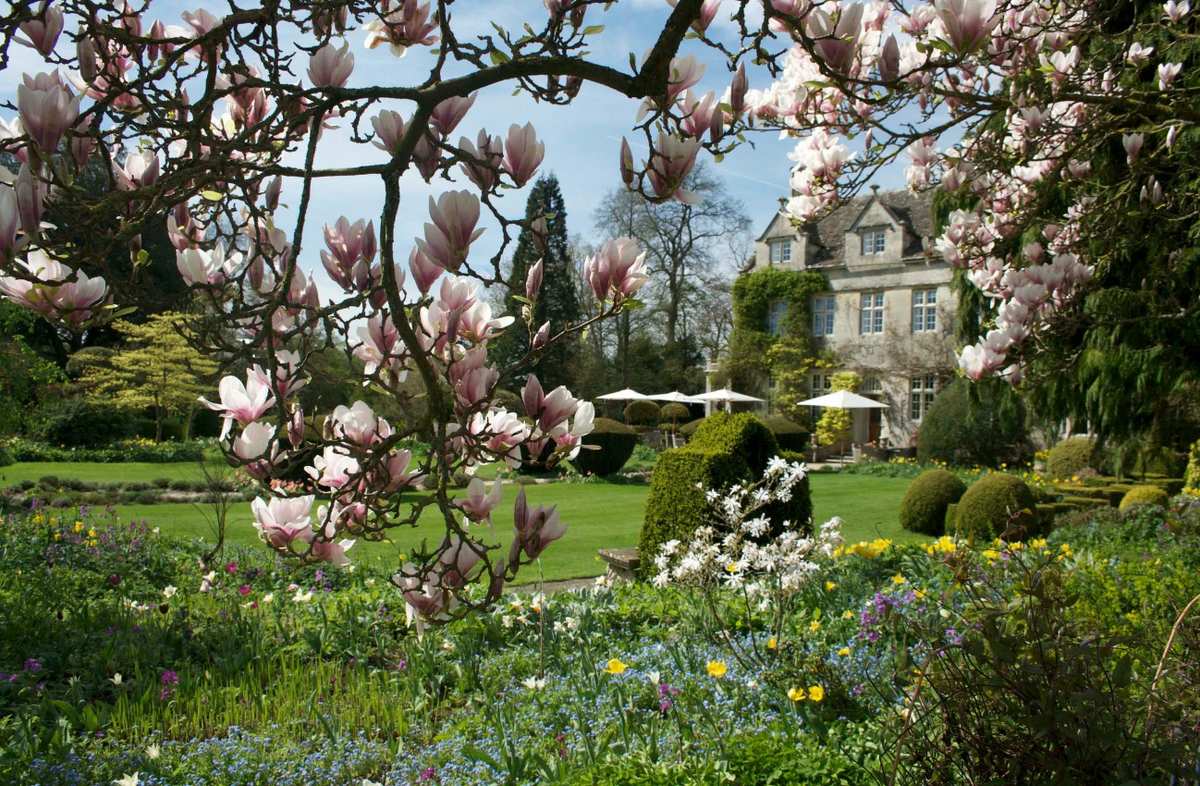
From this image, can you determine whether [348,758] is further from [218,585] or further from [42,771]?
[218,585]

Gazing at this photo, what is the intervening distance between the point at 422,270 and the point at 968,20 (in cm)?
114

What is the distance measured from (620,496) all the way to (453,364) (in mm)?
12465

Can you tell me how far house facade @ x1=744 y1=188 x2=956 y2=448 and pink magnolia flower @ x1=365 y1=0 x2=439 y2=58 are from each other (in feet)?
78.9

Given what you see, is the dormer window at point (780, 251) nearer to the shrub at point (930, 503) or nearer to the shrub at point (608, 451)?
the shrub at point (608, 451)

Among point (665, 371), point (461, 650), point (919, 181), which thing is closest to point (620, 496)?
point (461, 650)

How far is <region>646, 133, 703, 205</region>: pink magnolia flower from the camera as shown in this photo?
3.70ft

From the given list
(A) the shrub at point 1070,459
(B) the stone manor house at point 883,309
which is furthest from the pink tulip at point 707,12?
(B) the stone manor house at point 883,309

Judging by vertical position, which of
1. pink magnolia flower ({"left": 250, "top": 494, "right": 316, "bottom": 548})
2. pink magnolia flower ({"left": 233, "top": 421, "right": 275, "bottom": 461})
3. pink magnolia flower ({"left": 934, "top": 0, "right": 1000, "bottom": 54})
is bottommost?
pink magnolia flower ({"left": 250, "top": 494, "right": 316, "bottom": 548})

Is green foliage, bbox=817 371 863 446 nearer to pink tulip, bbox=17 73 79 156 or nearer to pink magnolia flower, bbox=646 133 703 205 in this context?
pink magnolia flower, bbox=646 133 703 205

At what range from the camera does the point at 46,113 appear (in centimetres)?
96

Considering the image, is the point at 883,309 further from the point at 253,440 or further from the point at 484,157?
the point at 253,440

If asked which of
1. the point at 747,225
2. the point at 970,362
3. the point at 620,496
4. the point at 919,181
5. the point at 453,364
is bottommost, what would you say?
the point at 620,496

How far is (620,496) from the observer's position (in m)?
13.4

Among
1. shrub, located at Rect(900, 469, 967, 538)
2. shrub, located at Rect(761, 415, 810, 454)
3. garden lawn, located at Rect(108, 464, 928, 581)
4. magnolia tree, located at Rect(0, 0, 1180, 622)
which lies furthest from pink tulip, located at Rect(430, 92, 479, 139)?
shrub, located at Rect(761, 415, 810, 454)
